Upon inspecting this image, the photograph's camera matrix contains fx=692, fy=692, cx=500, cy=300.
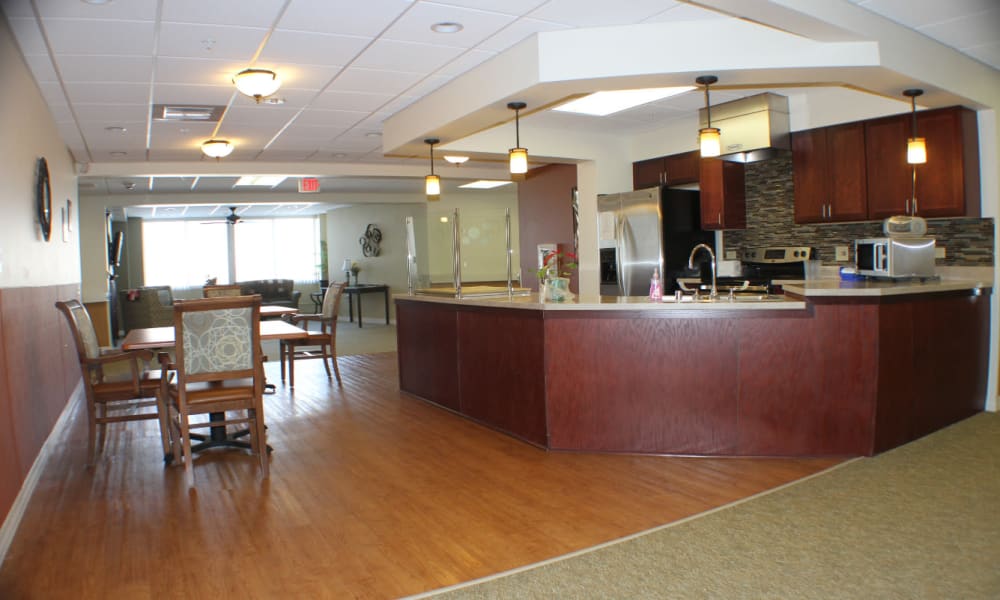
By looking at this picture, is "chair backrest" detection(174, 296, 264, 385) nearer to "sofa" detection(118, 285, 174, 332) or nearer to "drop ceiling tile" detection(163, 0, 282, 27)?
"drop ceiling tile" detection(163, 0, 282, 27)

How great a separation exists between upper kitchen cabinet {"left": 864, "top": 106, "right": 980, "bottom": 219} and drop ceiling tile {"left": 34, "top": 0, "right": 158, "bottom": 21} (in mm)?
5080

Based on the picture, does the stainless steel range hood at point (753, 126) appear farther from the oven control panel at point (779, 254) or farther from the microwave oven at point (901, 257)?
the microwave oven at point (901, 257)

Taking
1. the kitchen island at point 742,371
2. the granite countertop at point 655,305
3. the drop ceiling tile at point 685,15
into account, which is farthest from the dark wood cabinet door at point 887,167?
the drop ceiling tile at point 685,15

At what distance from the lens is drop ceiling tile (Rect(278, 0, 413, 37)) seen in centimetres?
353

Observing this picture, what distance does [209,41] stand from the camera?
400 centimetres

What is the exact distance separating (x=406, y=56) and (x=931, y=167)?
12.6 feet

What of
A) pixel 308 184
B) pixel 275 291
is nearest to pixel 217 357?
pixel 308 184

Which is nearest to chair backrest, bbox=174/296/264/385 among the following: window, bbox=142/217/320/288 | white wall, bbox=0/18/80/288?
white wall, bbox=0/18/80/288

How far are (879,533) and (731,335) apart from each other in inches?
51.5

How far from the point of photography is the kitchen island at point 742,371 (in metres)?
3.79

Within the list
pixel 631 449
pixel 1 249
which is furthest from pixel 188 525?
pixel 631 449

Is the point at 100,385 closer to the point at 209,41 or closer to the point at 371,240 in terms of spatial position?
the point at 209,41

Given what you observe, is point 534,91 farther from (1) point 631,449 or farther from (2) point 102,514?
(2) point 102,514

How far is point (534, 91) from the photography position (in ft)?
14.2
